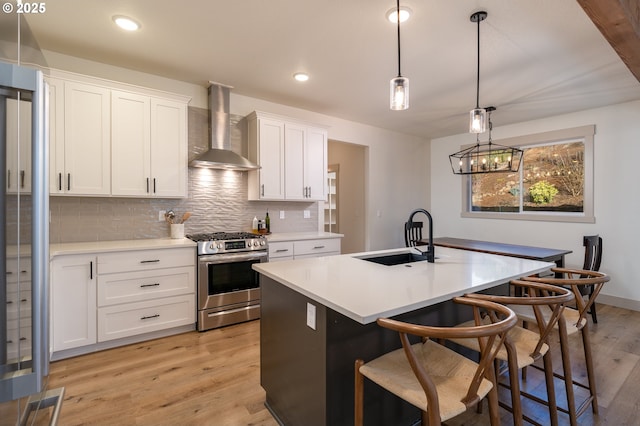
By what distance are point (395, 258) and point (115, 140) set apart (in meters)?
2.78

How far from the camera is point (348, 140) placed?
16.7ft

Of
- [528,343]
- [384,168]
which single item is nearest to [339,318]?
[528,343]

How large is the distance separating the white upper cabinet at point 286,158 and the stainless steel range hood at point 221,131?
25 centimetres

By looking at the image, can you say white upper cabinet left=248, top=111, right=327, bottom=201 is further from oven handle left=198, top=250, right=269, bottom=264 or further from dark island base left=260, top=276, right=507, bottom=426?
dark island base left=260, top=276, right=507, bottom=426

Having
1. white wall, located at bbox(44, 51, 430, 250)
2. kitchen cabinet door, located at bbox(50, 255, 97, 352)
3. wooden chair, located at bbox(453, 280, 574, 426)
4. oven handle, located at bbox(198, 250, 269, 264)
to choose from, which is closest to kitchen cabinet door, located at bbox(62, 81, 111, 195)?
kitchen cabinet door, located at bbox(50, 255, 97, 352)

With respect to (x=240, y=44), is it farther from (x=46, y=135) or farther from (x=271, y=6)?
(x=46, y=135)

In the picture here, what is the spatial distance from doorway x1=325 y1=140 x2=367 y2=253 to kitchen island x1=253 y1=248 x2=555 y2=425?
3591 millimetres

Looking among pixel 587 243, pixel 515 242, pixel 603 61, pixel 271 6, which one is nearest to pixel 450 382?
pixel 271 6

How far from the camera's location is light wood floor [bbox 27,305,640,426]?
1902 millimetres

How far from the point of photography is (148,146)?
3.12 m

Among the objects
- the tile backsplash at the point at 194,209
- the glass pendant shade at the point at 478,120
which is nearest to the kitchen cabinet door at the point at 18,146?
the tile backsplash at the point at 194,209

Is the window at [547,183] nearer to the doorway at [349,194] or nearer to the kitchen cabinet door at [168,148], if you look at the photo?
the doorway at [349,194]

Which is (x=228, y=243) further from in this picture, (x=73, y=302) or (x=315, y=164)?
(x=315, y=164)

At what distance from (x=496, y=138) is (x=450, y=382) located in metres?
5.21
